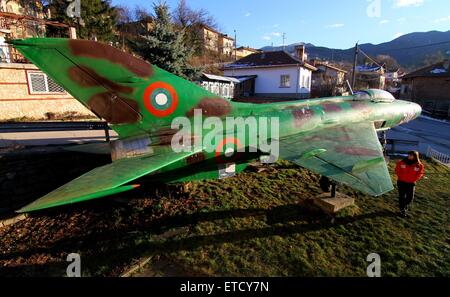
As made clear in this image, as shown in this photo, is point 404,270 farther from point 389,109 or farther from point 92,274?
point 389,109

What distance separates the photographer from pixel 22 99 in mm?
17672

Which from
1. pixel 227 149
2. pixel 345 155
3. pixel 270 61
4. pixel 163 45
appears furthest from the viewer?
pixel 270 61

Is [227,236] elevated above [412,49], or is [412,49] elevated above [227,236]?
[412,49]

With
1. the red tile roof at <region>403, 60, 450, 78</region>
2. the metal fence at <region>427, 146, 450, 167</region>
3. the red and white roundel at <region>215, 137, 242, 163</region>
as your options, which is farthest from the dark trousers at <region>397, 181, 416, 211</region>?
the red tile roof at <region>403, 60, 450, 78</region>

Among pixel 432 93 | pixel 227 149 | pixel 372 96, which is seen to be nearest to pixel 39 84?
pixel 227 149

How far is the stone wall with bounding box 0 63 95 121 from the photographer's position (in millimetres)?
17031

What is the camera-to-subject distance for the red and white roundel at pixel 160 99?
6094 mm

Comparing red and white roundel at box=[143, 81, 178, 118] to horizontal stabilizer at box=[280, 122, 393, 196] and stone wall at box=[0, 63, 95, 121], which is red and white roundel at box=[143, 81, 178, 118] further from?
stone wall at box=[0, 63, 95, 121]

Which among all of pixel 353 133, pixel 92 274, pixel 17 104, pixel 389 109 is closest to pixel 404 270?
pixel 353 133

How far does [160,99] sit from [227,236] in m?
3.70

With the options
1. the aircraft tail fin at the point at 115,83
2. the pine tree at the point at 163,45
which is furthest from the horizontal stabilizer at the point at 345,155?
the pine tree at the point at 163,45

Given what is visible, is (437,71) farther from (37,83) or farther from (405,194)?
(37,83)

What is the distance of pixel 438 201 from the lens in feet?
→ 28.0
